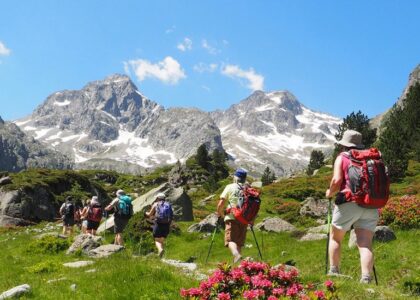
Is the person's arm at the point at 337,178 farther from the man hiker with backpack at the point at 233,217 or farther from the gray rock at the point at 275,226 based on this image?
the gray rock at the point at 275,226

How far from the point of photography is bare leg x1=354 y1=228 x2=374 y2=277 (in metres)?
8.54

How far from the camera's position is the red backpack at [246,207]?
11773mm

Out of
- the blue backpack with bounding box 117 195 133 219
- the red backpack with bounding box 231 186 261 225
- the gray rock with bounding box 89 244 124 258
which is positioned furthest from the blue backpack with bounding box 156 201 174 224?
the red backpack with bounding box 231 186 261 225

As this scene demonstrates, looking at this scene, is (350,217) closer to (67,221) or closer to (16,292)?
(16,292)

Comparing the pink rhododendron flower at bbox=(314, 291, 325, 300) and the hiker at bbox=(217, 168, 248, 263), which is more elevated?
the hiker at bbox=(217, 168, 248, 263)

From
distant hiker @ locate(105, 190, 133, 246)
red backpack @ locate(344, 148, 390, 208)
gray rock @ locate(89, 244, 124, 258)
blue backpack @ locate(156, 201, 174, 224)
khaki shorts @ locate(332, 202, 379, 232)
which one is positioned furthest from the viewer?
distant hiker @ locate(105, 190, 133, 246)

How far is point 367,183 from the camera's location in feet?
27.1

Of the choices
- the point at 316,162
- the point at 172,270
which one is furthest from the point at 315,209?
the point at 316,162

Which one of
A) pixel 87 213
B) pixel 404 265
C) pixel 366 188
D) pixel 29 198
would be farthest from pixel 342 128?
pixel 366 188

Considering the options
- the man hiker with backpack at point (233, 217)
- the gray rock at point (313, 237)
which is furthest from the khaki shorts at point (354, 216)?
the gray rock at point (313, 237)

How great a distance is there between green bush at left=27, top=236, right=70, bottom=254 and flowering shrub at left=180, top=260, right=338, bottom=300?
493 inches

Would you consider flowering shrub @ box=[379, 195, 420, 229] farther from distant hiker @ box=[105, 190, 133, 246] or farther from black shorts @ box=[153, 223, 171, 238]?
distant hiker @ box=[105, 190, 133, 246]

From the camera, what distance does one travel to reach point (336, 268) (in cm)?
892

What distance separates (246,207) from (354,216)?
371 centimetres
